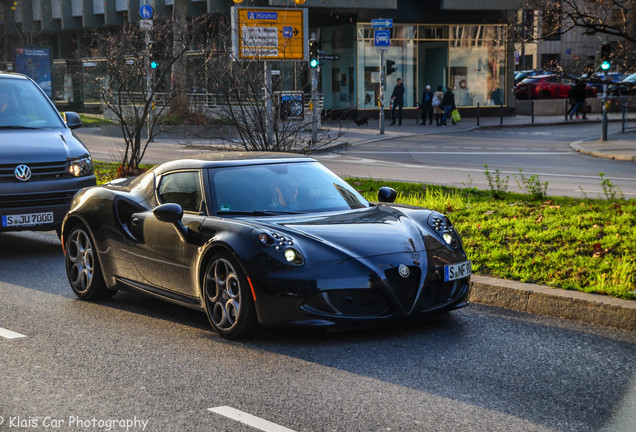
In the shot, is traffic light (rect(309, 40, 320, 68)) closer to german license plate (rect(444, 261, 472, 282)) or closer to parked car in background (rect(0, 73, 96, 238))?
parked car in background (rect(0, 73, 96, 238))

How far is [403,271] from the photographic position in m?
6.56

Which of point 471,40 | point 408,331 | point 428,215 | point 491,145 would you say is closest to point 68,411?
point 408,331

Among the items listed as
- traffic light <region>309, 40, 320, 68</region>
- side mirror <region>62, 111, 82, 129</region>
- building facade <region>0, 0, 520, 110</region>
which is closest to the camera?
side mirror <region>62, 111, 82, 129</region>

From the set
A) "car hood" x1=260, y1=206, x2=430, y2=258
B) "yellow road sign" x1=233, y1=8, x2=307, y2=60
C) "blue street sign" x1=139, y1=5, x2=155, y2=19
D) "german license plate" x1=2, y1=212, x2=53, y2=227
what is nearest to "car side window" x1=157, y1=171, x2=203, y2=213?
"car hood" x1=260, y1=206, x2=430, y2=258

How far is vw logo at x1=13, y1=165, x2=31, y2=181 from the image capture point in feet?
35.9

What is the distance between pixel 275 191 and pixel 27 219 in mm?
4677

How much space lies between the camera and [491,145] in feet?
97.8

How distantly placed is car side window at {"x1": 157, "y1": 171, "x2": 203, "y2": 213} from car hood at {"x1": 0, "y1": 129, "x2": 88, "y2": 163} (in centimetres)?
381

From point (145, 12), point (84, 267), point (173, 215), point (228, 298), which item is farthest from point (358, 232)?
point (145, 12)

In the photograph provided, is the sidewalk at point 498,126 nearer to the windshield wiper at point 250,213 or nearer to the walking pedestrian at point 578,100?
the walking pedestrian at point 578,100

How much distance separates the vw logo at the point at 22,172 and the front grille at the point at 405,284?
5985 millimetres

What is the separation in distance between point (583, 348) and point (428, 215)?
5.41 ft

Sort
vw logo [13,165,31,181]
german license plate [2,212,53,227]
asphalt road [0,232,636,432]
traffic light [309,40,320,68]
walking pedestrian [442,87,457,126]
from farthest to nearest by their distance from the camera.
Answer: walking pedestrian [442,87,457,126] < traffic light [309,40,320,68] < vw logo [13,165,31,181] < german license plate [2,212,53,227] < asphalt road [0,232,636,432]

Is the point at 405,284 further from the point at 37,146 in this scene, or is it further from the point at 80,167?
the point at 37,146
